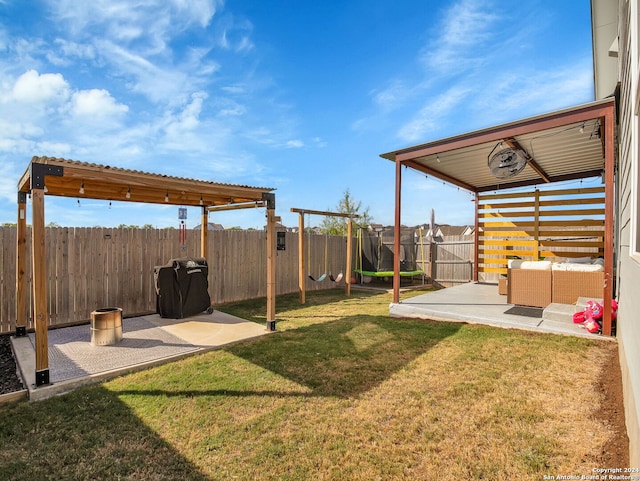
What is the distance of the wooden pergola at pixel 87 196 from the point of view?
9.21 ft

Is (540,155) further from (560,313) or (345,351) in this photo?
(345,351)

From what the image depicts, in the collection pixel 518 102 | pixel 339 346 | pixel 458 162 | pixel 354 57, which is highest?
pixel 354 57

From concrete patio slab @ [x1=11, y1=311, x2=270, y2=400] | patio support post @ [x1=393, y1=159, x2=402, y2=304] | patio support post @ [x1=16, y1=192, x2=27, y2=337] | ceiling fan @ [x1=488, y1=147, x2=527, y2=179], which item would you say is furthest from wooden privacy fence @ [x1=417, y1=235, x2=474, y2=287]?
patio support post @ [x1=16, y1=192, x2=27, y2=337]

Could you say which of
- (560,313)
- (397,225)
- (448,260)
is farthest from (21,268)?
(448,260)

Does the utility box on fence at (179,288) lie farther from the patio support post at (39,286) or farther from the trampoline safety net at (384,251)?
the trampoline safety net at (384,251)

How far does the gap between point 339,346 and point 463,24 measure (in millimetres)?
6040

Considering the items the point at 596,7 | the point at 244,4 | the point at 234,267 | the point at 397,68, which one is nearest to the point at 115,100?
the point at 244,4

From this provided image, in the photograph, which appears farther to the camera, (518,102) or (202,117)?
(202,117)

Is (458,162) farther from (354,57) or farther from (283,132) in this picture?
(283,132)

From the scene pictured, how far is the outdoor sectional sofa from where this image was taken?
4656 millimetres

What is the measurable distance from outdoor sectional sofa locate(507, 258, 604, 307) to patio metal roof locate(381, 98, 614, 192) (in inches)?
78.0

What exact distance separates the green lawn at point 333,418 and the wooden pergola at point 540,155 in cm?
188

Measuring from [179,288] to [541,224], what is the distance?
25.8ft

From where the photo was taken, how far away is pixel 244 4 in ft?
20.5
